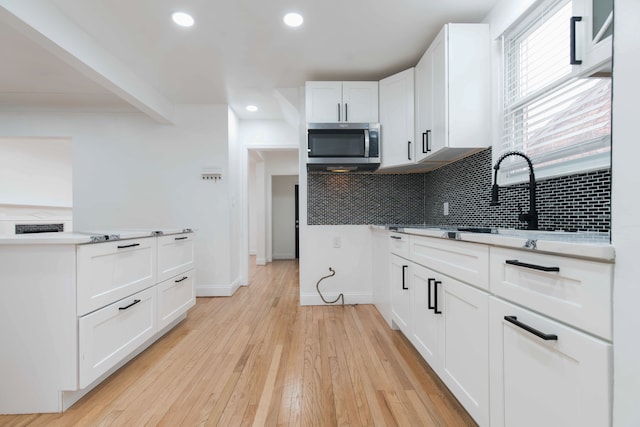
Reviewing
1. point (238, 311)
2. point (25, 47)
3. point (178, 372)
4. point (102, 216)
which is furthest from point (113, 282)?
point (102, 216)

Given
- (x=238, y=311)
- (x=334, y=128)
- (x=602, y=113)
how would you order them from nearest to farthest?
(x=602, y=113) → (x=334, y=128) → (x=238, y=311)

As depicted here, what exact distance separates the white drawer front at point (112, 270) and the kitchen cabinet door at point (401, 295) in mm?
1816

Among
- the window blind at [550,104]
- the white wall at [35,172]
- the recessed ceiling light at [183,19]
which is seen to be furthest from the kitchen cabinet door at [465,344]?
the white wall at [35,172]

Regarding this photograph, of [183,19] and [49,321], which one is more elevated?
[183,19]

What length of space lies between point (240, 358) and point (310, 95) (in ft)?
7.78

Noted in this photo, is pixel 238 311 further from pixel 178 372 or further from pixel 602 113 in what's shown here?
pixel 602 113

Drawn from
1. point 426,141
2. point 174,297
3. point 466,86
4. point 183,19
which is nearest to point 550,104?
point 466,86

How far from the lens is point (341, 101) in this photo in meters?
2.95

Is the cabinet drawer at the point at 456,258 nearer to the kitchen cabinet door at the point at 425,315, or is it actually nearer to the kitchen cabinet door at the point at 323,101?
the kitchen cabinet door at the point at 425,315

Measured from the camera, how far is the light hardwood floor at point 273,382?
4.64ft

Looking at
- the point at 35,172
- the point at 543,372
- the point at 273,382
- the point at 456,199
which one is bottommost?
the point at 273,382

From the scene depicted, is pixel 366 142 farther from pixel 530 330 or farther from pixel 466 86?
pixel 530 330

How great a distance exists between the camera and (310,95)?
2951 millimetres

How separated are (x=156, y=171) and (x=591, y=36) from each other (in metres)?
4.03
